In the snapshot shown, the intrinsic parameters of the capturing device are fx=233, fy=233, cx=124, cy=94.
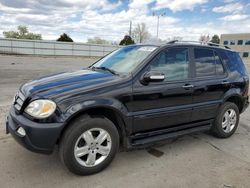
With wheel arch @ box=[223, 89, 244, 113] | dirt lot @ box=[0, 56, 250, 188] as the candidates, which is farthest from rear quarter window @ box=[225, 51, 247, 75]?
dirt lot @ box=[0, 56, 250, 188]

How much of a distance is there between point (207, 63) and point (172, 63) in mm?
830

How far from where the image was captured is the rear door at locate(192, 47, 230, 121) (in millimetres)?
3863

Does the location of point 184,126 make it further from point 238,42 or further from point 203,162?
point 238,42

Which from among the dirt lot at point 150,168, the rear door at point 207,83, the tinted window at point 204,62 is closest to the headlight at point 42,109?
the dirt lot at point 150,168

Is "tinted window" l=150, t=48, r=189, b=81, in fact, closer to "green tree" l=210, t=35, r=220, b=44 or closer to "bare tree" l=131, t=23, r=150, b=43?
"bare tree" l=131, t=23, r=150, b=43

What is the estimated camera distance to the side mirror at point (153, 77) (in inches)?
126

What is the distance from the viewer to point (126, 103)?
312 centimetres

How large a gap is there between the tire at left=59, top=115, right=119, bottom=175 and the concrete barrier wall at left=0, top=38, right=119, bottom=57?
26915 mm

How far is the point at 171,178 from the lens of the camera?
9.98ft

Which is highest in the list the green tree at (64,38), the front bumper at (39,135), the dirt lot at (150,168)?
the green tree at (64,38)

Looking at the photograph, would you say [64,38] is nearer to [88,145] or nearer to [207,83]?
[207,83]

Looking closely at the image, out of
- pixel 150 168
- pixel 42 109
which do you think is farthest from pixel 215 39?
pixel 42 109

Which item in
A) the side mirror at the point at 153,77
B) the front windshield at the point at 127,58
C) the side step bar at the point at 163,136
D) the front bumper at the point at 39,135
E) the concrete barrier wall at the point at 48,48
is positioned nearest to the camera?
the front bumper at the point at 39,135

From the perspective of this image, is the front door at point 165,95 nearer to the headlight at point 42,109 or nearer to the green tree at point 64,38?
the headlight at point 42,109
